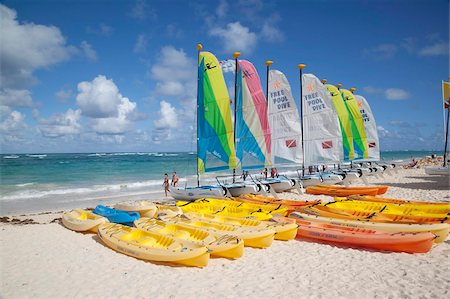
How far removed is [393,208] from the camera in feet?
40.2

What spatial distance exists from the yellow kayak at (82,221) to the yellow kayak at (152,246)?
0.49 meters

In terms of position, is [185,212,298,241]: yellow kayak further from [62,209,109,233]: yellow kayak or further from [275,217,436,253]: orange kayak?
[62,209,109,233]: yellow kayak

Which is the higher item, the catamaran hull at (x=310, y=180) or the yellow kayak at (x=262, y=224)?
the catamaran hull at (x=310, y=180)

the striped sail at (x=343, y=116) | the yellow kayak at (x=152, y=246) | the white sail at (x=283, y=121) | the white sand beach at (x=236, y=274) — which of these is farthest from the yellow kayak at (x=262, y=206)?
the striped sail at (x=343, y=116)

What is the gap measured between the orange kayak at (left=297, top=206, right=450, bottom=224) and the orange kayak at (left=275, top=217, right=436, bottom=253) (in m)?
1.29

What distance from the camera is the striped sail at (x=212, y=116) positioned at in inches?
633

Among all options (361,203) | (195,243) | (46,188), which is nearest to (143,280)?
(195,243)

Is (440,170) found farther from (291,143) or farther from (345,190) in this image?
(291,143)

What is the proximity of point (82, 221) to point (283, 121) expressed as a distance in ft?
40.4

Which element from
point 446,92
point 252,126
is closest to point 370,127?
point 446,92

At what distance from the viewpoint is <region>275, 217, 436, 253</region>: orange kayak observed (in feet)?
27.6

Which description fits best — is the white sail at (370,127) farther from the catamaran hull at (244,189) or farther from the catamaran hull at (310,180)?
the catamaran hull at (244,189)

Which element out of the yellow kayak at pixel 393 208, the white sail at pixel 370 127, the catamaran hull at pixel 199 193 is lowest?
the yellow kayak at pixel 393 208

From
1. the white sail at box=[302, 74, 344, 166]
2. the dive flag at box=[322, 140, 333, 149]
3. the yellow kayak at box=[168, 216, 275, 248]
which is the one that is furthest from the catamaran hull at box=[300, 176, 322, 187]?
the yellow kayak at box=[168, 216, 275, 248]
